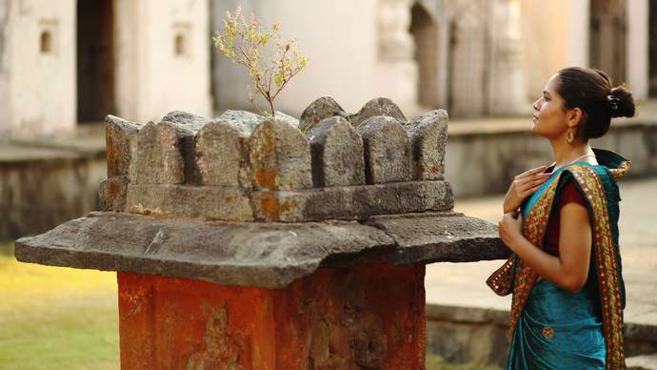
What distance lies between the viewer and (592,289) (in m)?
3.84

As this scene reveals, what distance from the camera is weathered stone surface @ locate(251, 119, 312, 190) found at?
3684 millimetres

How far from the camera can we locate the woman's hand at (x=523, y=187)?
153 inches

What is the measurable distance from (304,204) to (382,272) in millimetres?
494

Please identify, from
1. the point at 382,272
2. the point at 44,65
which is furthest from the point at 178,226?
the point at 44,65

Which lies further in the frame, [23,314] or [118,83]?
[118,83]

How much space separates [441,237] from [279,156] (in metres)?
0.56

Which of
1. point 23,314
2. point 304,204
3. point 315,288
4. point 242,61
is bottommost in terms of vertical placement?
point 23,314

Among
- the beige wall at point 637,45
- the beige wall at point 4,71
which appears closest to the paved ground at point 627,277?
the beige wall at point 4,71

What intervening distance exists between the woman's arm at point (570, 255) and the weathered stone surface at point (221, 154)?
80 centimetres

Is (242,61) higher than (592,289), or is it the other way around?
(242,61)

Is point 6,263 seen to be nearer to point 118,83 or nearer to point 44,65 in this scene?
point 44,65

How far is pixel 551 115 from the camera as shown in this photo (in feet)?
12.7

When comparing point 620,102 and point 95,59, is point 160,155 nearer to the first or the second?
point 620,102

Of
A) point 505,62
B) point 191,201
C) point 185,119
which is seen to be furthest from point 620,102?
point 505,62
